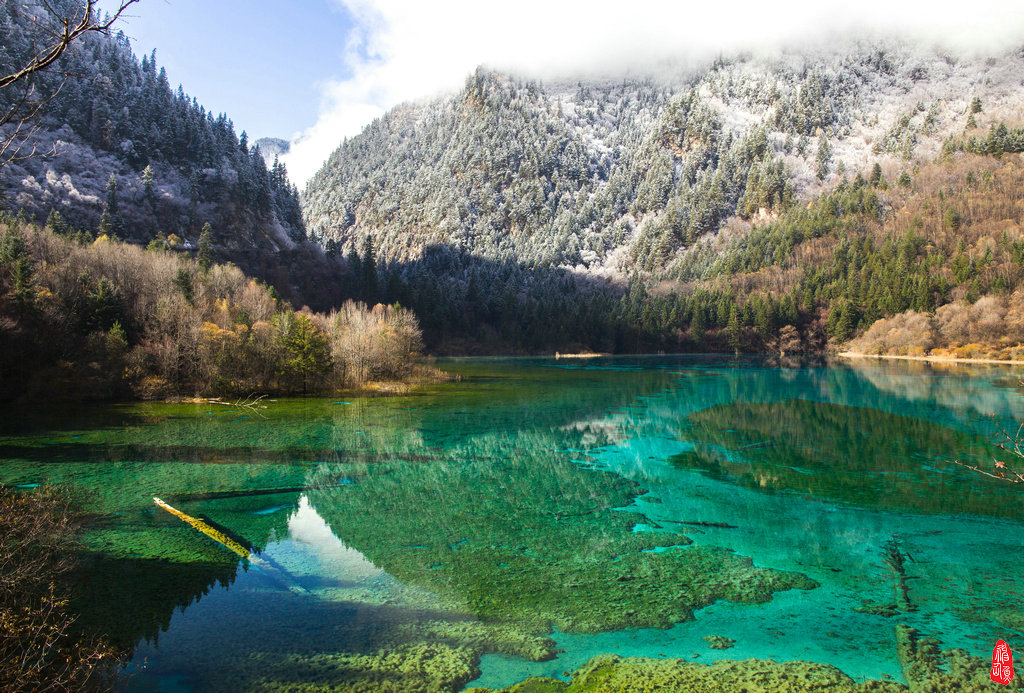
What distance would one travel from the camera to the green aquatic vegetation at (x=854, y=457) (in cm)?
1744

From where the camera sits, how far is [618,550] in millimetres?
13250

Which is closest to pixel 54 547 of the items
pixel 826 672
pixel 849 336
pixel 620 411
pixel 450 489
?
pixel 450 489

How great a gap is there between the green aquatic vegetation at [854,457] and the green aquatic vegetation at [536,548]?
19.0ft

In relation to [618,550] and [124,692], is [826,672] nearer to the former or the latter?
[618,550]

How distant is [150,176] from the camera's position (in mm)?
99750

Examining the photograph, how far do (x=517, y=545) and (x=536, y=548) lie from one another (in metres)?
0.47

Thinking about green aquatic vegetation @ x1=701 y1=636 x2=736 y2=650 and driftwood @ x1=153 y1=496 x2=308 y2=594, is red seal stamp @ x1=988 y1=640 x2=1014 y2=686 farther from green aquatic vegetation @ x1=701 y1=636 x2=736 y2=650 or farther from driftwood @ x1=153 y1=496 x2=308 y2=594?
driftwood @ x1=153 y1=496 x2=308 y2=594

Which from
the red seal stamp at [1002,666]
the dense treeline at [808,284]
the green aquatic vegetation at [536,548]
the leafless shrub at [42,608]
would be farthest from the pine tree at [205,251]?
the red seal stamp at [1002,666]

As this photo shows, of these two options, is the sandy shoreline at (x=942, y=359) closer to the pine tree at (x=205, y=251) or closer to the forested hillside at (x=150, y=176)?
the forested hillside at (x=150, y=176)

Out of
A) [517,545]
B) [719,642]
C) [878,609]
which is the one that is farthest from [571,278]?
[719,642]

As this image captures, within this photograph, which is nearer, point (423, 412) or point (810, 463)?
point (810, 463)

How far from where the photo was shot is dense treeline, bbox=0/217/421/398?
39875mm

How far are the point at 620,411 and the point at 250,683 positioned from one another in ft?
102

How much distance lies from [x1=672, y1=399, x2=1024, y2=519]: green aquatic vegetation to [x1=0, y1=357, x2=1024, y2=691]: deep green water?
0.16m
